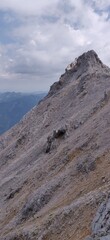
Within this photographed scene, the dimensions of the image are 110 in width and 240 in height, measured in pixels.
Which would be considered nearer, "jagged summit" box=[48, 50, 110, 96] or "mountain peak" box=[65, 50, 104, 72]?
"jagged summit" box=[48, 50, 110, 96]

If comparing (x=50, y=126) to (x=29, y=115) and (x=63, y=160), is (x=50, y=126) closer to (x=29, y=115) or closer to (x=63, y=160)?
(x=29, y=115)

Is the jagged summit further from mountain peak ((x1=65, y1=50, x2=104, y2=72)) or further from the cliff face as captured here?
the cliff face

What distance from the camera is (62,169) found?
53.3m

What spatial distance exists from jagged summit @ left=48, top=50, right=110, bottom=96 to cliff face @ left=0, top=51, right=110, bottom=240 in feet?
3.70

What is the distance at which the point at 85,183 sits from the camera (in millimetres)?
41781

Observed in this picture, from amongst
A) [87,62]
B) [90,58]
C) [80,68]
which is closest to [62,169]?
[87,62]

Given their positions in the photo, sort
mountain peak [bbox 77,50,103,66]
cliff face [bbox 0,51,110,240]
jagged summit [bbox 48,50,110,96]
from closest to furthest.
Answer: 1. cliff face [bbox 0,51,110,240]
2. jagged summit [bbox 48,50,110,96]
3. mountain peak [bbox 77,50,103,66]

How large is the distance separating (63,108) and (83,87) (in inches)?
265

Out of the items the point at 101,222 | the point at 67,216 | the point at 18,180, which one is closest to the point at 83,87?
the point at 18,180

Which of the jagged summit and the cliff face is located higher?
the jagged summit

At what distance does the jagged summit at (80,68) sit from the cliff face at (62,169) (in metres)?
1.13

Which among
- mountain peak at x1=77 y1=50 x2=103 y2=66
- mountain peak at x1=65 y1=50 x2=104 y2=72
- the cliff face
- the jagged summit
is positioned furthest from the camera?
mountain peak at x1=77 y1=50 x2=103 y2=66

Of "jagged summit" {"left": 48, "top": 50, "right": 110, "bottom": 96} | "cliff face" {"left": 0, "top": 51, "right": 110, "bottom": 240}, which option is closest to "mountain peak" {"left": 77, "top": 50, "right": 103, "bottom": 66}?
"jagged summit" {"left": 48, "top": 50, "right": 110, "bottom": 96}

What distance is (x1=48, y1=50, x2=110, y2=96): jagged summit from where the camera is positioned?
106 m
